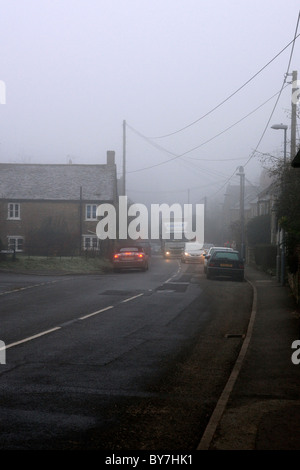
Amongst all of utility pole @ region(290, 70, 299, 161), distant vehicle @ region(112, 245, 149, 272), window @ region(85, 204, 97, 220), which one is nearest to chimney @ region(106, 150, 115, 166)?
window @ region(85, 204, 97, 220)

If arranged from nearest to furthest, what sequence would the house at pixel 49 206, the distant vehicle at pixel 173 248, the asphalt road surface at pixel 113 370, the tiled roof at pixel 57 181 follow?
the asphalt road surface at pixel 113 370
the house at pixel 49 206
the tiled roof at pixel 57 181
the distant vehicle at pixel 173 248

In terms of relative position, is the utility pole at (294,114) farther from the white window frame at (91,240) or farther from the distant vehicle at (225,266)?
the white window frame at (91,240)

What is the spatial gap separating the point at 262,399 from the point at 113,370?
2.53m

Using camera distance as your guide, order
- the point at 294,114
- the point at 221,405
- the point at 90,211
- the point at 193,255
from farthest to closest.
Answer: the point at 90,211
the point at 193,255
the point at 294,114
the point at 221,405

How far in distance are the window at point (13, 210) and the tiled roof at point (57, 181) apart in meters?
0.54

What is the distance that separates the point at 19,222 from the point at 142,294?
113ft

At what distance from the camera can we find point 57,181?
57594mm

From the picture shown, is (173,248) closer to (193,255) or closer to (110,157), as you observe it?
(110,157)

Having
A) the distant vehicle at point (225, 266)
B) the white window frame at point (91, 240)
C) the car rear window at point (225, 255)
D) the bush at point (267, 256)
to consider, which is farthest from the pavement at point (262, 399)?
the white window frame at point (91, 240)

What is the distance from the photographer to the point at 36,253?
50.4 m

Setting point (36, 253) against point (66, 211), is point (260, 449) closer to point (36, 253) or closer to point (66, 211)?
point (36, 253)

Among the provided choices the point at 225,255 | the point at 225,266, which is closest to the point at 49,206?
the point at 225,255

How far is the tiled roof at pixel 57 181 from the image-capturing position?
55.4 meters
